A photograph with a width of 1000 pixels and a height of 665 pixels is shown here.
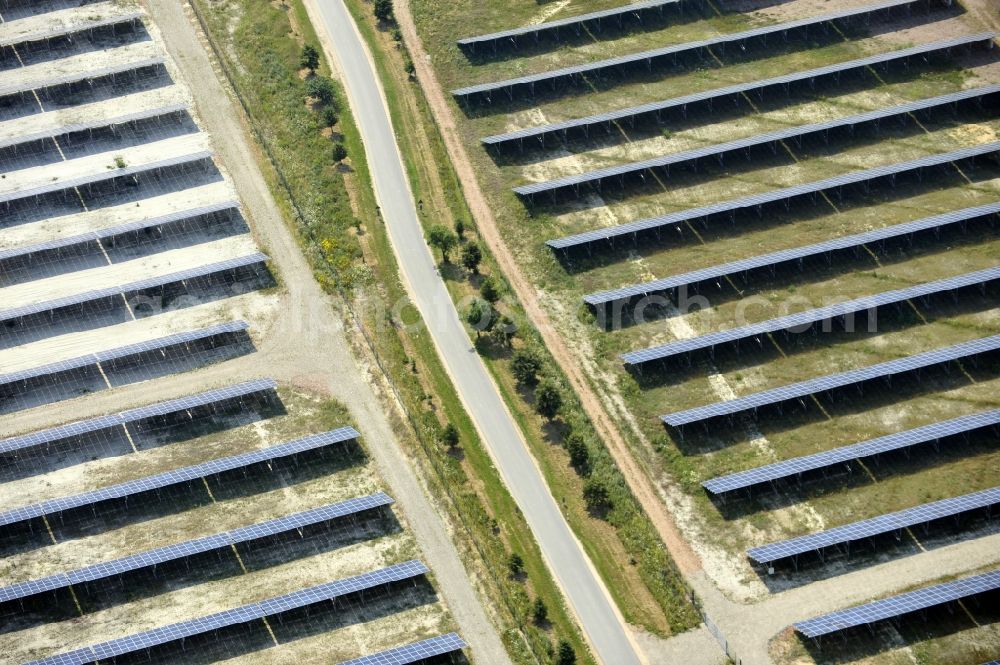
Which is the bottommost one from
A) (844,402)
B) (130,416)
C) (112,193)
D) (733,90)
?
(844,402)

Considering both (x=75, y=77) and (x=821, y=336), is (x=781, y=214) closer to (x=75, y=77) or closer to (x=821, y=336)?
(x=821, y=336)

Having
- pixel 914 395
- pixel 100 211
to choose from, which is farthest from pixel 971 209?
pixel 100 211

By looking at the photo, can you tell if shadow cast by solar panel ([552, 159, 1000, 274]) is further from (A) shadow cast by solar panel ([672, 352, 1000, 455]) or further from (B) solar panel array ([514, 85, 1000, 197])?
(A) shadow cast by solar panel ([672, 352, 1000, 455])

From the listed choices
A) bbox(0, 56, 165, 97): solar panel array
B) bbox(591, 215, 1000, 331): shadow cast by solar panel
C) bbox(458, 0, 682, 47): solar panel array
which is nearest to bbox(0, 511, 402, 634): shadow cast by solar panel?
bbox(591, 215, 1000, 331): shadow cast by solar panel

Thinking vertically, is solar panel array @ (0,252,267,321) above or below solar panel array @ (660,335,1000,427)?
above

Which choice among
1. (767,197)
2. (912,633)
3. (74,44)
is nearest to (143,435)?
(74,44)

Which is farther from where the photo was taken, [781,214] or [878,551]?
[781,214]

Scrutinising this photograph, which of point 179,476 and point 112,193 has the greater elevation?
point 112,193
